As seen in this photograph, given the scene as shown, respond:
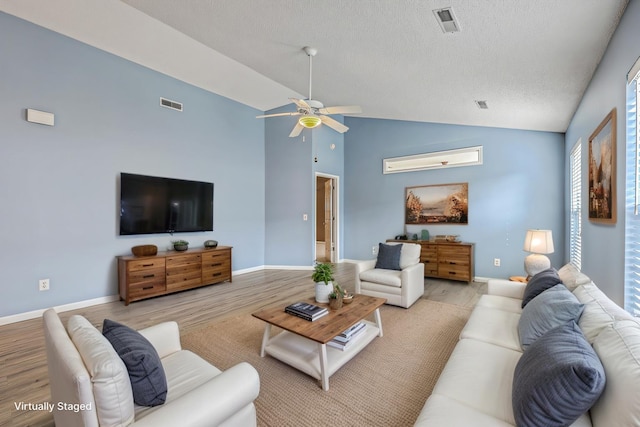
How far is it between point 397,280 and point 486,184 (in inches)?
110

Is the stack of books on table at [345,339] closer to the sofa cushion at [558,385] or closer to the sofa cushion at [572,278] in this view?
the sofa cushion at [558,385]

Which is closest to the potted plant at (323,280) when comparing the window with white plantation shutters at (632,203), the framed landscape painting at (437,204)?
the window with white plantation shutters at (632,203)

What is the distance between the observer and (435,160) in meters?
5.46

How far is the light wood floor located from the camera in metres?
1.95

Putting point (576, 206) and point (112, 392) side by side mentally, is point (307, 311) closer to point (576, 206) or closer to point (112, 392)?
point (112, 392)

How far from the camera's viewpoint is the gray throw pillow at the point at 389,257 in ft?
12.9

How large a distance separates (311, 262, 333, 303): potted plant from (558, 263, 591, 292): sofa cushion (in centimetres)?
191

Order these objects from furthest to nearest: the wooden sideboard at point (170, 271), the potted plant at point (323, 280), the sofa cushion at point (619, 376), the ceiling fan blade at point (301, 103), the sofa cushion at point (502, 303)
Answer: the wooden sideboard at point (170, 271) → the ceiling fan blade at point (301, 103) → the potted plant at point (323, 280) → the sofa cushion at point (502, 303) → the sofa cushion at point (619, 376)

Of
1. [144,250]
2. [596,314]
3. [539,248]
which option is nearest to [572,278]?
[596,314]

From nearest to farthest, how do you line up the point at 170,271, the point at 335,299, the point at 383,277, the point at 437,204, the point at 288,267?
the point at 335,299 < the point at 383,277 < the point at 170,271 < the point at 437,204 < the point at 288,267

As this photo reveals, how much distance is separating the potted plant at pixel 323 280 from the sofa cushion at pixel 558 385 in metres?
1.60

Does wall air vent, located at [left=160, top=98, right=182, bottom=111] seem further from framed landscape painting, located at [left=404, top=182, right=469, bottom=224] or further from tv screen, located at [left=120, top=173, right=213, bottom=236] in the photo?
framed landscape painting, located at [left=404, top=182, right=469, bottom=224]

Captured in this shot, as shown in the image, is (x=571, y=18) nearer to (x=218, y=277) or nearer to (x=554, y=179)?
(x=554, y=179)

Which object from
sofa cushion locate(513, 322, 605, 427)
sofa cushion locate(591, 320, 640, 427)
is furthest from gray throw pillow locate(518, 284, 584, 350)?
sofa cushion locate(513, 322, 605, 427)
